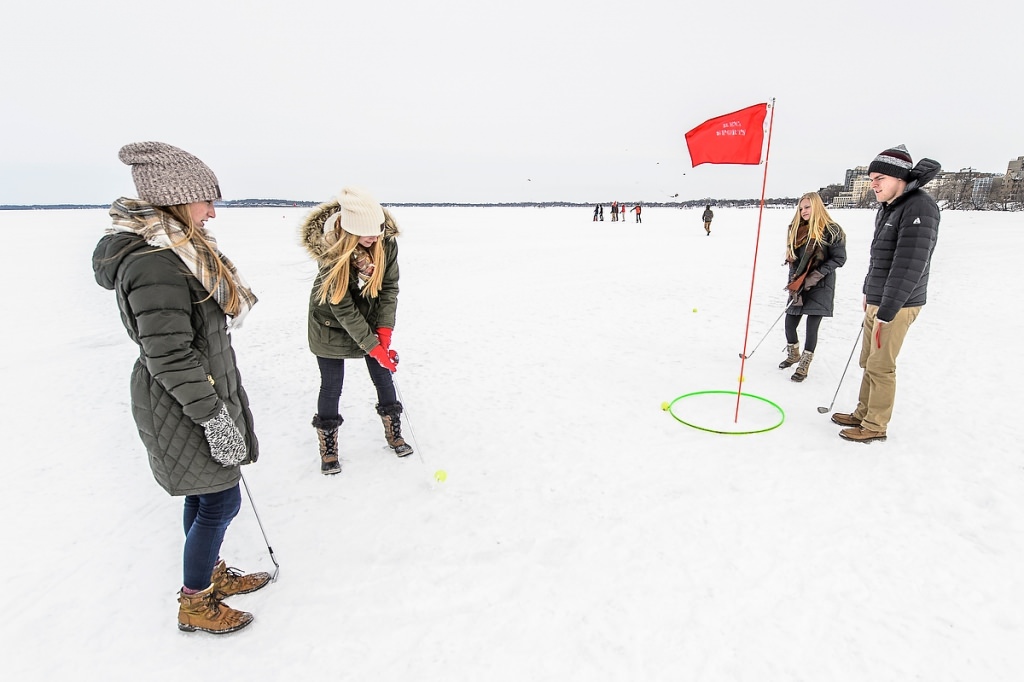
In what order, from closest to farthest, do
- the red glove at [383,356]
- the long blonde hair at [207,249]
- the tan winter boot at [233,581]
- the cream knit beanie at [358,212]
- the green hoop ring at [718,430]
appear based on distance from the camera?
the long blonde hair at [207,249]
the tan winter boot at [233,581]
the cream knit beanie at [358,212]
the red glove at [383,356]
the green hoop ring at [718,430]

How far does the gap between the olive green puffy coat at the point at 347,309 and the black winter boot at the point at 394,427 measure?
55cm

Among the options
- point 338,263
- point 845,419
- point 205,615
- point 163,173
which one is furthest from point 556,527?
point 845,419

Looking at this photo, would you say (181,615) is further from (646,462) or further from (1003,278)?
(1003,278)

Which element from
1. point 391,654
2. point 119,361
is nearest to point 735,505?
point 391,654

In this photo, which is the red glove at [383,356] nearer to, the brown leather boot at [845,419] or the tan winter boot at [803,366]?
the brown leather boot at [845,419]

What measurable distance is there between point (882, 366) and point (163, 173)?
4.81m

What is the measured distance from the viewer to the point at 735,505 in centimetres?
346

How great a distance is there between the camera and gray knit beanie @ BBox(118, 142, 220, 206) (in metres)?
2.04

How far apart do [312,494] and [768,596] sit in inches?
118

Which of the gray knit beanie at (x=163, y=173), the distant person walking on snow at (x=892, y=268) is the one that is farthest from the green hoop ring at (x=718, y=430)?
the gray knit beanie at (x=163, y=173)

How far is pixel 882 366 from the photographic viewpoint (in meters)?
4.02

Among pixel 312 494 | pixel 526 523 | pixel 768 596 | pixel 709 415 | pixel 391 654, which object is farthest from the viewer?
pixel 709 415

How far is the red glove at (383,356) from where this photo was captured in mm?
3617

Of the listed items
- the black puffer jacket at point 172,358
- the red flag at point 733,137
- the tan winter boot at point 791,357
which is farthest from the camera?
the tan winter boot at point 791,357
